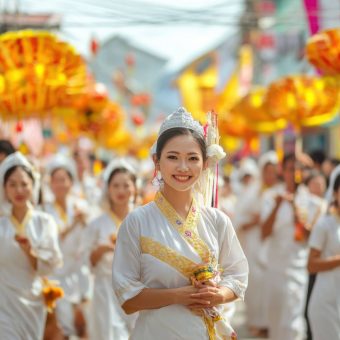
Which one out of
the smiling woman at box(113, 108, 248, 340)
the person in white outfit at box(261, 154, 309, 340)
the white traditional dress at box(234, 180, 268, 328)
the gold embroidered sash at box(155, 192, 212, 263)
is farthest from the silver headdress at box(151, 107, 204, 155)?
the white traditional dress at box(234, 180, 268, 328)

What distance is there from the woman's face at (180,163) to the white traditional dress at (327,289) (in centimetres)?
239

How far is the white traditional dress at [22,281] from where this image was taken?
731 cm

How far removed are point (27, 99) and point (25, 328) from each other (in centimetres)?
336

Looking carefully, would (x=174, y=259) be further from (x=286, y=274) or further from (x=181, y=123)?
(x=286, y=274)

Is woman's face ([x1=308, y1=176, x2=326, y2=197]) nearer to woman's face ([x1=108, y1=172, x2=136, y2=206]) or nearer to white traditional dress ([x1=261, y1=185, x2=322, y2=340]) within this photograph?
white traditional dress ([x1=261, y1=185, x2=322, y2=340])

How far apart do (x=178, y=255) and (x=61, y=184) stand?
5.70m

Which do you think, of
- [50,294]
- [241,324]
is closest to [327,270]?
[50,294]

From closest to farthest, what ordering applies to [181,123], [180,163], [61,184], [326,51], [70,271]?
[180,163], [181,123], [326,51], [70,271], [61,184]

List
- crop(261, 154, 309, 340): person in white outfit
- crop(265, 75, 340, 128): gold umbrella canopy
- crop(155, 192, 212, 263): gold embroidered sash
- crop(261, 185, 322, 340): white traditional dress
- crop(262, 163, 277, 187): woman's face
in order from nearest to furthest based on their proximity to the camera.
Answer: crop(155, 192, 212, 263): gold embroidered sash < crop(261, 154, 309, 340): person in white outfit < crop(261, 185, 322, 340): white traditional dress < crop(265, 75, 340, 128): gold umbrella canopy < crop(262, 163, 277, 187): woman's face

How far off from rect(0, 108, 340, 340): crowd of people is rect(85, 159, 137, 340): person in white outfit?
0.01 m

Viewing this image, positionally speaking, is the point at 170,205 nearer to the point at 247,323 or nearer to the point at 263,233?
the point at 263,233

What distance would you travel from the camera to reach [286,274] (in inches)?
434

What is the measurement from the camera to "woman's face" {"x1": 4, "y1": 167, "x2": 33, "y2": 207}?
295 inches

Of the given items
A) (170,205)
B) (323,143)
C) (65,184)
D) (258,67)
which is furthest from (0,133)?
(258,67)
